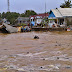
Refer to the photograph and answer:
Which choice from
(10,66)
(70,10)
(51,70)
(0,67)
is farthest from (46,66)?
(70,10)

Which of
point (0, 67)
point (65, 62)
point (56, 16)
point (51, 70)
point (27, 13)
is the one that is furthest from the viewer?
point (27, 13)

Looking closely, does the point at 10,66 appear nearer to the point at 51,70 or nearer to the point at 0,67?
the point at 0,67

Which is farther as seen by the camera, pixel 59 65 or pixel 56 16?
pixel 56 16

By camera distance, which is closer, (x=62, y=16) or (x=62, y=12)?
(x=62, y=16)

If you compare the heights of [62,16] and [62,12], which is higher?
[62,12]

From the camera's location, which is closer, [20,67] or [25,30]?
[20,67]

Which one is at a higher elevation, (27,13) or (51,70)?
(27,13)

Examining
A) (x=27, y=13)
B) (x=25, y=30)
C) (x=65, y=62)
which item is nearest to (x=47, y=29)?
(x=25, y=30)

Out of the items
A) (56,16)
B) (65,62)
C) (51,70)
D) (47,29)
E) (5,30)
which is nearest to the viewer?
(51,70)

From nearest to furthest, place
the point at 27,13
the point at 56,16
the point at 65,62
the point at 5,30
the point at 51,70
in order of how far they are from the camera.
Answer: the point at 51,70, the point at 65,62, the point at 5,30, the point at 56,16, the point at 27,13

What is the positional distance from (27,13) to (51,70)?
2479 inches

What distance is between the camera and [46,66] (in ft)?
16.4

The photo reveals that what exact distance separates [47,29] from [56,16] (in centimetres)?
514

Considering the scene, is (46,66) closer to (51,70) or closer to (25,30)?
(51,70)
